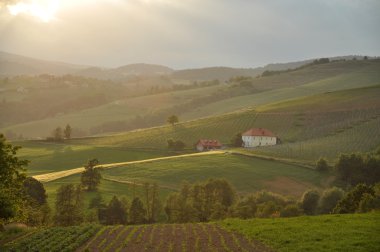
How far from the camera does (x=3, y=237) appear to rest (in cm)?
3606

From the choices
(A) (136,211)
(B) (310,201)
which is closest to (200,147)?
(B) (310,201)

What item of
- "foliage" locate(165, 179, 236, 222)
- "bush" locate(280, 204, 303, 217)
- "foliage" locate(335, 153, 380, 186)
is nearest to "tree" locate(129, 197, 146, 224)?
"foliage" locate(165, 179, 236, 222)

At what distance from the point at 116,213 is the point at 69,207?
641 centimetres

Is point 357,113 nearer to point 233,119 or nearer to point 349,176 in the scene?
point 233,119

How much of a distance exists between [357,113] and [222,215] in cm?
8921

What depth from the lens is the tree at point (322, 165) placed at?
281 ft

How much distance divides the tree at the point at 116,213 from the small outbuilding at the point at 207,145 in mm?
59402

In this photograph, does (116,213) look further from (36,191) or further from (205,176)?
(205,176)

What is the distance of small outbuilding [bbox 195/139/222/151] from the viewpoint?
382 ft

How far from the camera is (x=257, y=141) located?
122 metres

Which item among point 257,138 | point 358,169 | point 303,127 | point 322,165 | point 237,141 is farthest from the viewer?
point 303,127

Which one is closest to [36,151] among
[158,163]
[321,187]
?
[158,163]

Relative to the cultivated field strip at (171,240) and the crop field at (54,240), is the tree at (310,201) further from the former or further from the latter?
the crop field at (54,240)

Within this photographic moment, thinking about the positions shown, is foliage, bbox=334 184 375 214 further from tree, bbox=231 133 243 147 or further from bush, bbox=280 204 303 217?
tree, bbox=231 133 243 147
